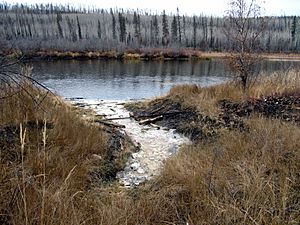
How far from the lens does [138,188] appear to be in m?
4.12

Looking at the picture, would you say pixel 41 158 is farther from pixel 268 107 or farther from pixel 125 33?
pixel 125 33

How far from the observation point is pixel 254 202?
8.70 feet

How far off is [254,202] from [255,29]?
7907 millimetres

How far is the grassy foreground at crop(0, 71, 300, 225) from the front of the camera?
250 centimetres

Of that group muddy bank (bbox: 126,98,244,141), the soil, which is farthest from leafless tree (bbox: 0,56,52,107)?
the soil

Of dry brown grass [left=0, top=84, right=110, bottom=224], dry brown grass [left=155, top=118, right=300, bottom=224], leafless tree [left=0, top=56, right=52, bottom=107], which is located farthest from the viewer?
leafless tree [left=0, top=56, right=52, bottom=107]

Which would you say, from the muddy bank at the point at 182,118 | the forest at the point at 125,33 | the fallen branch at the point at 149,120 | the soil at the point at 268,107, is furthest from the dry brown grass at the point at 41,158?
the forest at the point at 125,33

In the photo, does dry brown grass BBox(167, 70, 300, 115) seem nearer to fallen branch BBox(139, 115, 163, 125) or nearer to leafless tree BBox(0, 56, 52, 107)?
fallen branch BBox(139, 115, 163, 125)

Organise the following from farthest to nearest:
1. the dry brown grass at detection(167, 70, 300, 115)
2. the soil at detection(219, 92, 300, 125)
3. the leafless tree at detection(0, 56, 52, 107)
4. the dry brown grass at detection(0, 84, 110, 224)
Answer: the dry brown grass at detection(167, 70, 300, 115) → the soil at detection(219, 92, 300, 125) → the leafless tree at detection(0, 56, 52, 107) → the dry brown grass at detection(0, 84, 110, 224)

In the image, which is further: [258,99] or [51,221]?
[258,99]

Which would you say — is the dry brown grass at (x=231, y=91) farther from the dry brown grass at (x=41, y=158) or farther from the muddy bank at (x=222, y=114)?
the dry brown grass at (x=41, y=158)

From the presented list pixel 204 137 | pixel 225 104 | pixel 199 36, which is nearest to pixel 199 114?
pixel 225 104

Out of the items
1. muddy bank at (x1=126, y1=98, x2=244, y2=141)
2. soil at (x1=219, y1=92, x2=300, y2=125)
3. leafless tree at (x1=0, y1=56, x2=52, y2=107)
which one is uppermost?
leafless tree at (x1=0, y1=56, x2=52, y2=107)

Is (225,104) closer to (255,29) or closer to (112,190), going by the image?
(255,29)
